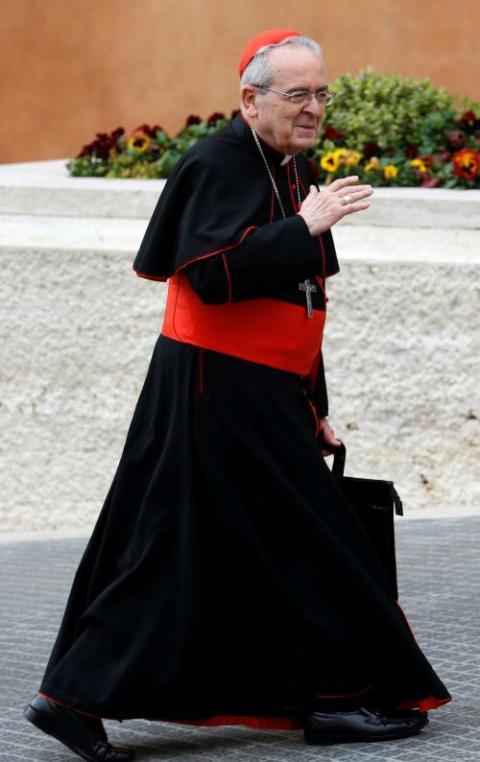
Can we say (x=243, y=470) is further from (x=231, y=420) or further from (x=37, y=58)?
(x=37, y=58)

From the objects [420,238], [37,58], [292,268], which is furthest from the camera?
[37,58]

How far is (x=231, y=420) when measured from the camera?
427 cm

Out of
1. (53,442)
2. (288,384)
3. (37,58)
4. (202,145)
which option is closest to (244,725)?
(288,384)

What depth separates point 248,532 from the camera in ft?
13.8

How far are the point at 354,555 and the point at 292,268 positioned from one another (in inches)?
27.1

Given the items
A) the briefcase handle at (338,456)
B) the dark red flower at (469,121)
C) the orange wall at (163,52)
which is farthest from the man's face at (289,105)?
the orange wall at (163,52)

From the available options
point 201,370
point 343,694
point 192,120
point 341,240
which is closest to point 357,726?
point 343,694

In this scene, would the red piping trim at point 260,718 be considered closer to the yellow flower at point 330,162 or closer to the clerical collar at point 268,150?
the clerical collar at point 268,150

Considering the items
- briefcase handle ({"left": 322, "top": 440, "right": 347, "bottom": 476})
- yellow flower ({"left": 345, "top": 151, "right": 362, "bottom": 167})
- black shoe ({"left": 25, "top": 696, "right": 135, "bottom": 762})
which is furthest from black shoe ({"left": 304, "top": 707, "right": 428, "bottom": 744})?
yellow flower ({"left": 345, "top": 151, "right": 362, "bottom": 167})

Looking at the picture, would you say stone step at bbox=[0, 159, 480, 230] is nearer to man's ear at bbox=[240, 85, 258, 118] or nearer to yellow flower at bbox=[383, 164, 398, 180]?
yellow flower at bbox=[383, 164, 398, 180]

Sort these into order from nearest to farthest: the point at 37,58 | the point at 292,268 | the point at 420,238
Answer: the point at 292,268, the point at 420,238, the point at 37,58

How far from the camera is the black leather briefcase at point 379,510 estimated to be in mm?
4406

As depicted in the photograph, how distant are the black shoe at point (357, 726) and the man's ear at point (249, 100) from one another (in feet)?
4.62

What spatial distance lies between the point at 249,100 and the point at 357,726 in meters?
1.48
